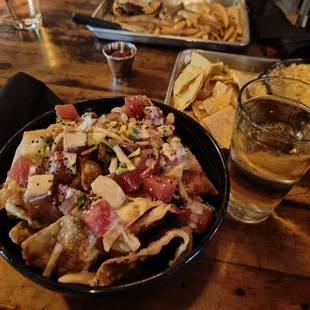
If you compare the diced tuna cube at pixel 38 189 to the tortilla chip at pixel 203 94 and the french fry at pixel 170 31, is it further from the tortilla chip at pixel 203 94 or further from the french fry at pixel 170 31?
the french fry at pixel 170 31

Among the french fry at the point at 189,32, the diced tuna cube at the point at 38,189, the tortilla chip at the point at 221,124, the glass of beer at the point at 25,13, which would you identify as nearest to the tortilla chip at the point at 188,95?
the tortilla chip at the point at 221,124

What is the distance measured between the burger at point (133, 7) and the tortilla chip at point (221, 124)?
93cm

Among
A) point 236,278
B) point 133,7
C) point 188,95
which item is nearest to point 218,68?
point 188,95

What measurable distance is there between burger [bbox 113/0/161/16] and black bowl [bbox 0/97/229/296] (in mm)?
1053

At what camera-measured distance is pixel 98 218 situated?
0.64 metres

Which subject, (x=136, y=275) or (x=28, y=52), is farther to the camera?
(x=28, y=52)

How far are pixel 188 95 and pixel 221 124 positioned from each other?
19 centimetres

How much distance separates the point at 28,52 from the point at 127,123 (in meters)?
1.03

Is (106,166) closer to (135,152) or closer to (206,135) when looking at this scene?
(135,152)

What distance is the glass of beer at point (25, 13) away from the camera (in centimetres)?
175

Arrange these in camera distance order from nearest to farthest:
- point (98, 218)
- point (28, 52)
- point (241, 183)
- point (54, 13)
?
point (98, 218) → point (241, 183) → point (28, 52) → point (54, 13)

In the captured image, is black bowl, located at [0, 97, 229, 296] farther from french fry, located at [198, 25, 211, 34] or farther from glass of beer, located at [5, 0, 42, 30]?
glass of beer, located at [5, 0, 42, 30]

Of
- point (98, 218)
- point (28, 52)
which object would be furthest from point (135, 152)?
point (28, 52)

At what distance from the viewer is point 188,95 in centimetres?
125
